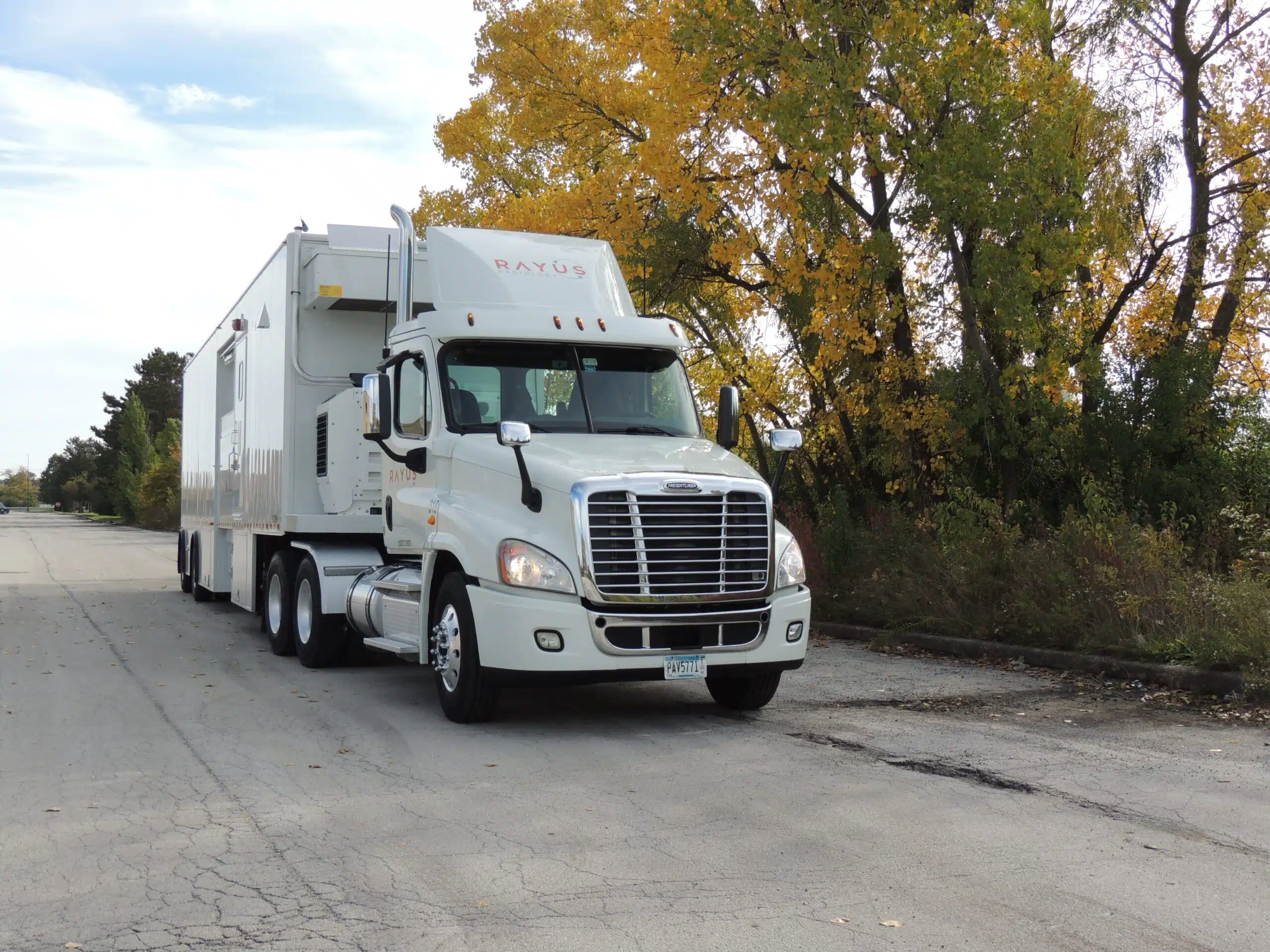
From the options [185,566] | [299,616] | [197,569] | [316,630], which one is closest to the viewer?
[316,630]

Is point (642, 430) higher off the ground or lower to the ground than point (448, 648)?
higher

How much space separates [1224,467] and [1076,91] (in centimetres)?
432

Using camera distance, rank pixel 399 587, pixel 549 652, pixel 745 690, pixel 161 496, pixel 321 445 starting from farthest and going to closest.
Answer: pixel 161 496 → pixel 321 445 → pixel 399 587 → pixel 745 690 → pixel 549 652

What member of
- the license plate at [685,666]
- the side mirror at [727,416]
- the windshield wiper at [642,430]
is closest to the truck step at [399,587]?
the windshield wiper at [642,430]

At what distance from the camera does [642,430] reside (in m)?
9.74

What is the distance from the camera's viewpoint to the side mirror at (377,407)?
385 inches

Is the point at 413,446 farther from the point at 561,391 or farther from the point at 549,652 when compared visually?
the point at 549,652

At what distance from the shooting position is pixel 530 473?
28.2 feet

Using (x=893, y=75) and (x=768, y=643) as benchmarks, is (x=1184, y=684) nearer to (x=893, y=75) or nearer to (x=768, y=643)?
(x=768, y=643)

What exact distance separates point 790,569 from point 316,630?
4.86 metres

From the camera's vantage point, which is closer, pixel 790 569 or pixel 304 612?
pixel 790 569

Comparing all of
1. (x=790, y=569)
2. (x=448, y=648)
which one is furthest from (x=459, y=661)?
(x=790, y=569)

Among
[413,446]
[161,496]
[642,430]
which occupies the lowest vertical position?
[161,496]

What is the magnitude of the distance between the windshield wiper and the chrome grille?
1257 millimetres
